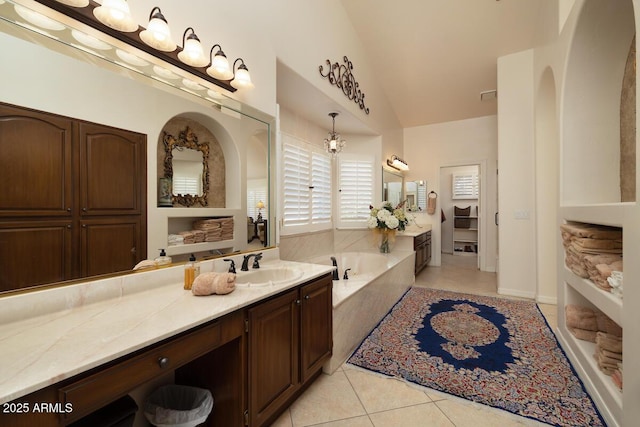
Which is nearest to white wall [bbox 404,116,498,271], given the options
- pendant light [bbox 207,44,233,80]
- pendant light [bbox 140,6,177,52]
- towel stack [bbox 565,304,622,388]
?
towel stack [bbox 565,304,622,388]

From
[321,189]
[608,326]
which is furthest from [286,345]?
[321,189]

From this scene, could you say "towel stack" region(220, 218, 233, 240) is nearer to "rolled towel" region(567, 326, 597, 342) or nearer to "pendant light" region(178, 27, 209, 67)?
"pendant light" region(178, 27, 209, 67)

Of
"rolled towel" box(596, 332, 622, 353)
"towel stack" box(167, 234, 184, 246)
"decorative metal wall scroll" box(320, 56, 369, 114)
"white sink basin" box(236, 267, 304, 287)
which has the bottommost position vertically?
"rolled towel" box(596, 332, 622, 353)

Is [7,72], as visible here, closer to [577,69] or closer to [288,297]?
[288,297]

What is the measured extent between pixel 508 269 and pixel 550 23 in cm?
293

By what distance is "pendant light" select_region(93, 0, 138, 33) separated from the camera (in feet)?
4.03

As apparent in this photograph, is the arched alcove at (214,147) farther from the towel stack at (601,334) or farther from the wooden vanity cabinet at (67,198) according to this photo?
the towel stack at (601,334)

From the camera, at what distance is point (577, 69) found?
2123 millimetres

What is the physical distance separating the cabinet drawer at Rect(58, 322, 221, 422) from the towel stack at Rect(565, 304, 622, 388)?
229 cm

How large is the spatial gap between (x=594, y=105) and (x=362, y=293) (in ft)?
7.82

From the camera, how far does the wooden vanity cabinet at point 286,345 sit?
1359 mm

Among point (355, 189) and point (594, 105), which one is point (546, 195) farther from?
point (355, 189)

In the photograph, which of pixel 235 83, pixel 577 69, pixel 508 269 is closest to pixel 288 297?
pixel 235 83

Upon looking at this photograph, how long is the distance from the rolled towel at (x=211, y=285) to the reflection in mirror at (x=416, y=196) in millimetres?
5032
